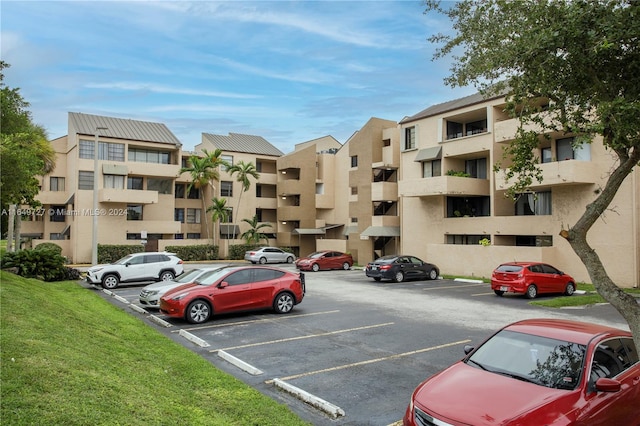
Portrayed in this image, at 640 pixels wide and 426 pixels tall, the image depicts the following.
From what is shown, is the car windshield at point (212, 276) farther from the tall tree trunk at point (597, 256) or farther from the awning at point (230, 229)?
the awning at point (230, 229)

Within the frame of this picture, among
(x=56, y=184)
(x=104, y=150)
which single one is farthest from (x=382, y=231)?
(x=56, y=184)

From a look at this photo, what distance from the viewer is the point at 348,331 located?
1270 centimetres

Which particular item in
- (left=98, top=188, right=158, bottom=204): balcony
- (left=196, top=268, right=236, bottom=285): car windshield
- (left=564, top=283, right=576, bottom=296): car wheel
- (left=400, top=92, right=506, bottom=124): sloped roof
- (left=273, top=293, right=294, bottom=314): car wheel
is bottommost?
(left=564, top=283, right=576, bottom=296): car wheel

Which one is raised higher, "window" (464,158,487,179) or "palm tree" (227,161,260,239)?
"palm tree" (227,161,260,239)

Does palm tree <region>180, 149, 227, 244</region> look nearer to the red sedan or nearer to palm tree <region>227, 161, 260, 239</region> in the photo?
palm tree <region>227, 161, 260, 239</region>

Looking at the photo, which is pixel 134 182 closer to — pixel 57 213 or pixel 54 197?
pixel 54 197

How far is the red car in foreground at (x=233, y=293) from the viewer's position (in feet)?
44.3

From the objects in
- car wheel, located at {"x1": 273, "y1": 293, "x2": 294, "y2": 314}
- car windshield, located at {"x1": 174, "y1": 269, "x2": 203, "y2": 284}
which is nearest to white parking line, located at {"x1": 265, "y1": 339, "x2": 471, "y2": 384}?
car wheel, located at {"x1": 273, "y1": 293, "x2": 294, "y2": 314}

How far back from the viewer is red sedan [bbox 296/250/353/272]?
3300 cm

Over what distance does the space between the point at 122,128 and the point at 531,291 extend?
34.4m

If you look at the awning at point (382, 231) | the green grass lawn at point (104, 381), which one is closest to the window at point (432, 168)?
the awning at point (382, 231)

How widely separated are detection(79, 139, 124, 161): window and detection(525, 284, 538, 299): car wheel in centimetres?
3247

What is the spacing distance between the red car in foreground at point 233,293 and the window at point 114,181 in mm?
26945

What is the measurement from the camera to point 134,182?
41.1 metres
